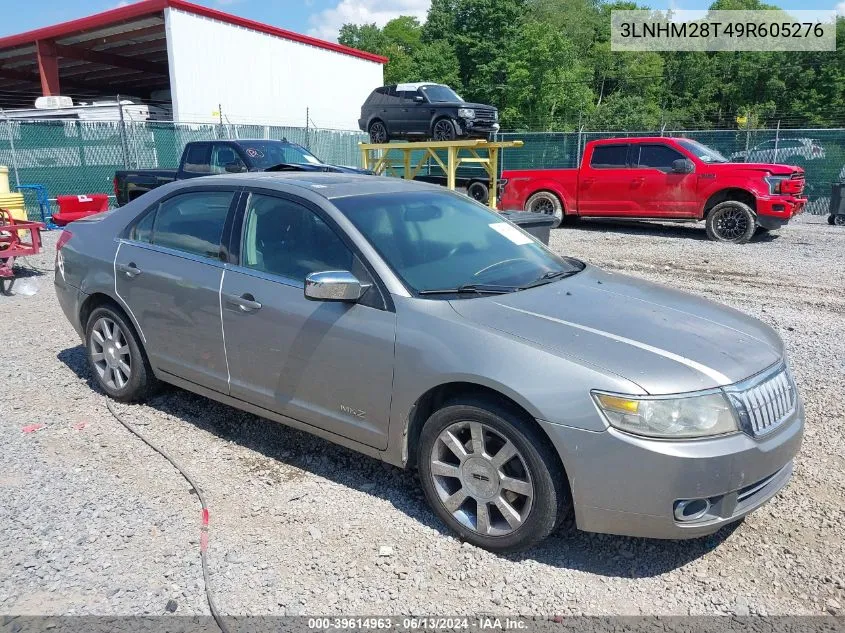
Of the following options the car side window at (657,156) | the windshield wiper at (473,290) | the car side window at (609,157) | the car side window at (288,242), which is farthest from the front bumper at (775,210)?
the car side window at (288,242)

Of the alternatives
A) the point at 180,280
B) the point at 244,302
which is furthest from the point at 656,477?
the point at 180,280

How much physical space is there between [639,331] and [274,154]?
32.4ft

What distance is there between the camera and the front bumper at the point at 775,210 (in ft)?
38.9

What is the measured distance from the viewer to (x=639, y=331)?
3.08 m

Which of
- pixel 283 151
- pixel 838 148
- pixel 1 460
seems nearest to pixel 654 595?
pixel 1 460

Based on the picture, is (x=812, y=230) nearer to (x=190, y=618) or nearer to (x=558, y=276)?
(x=558, y=276)

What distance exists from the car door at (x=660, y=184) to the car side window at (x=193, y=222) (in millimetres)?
10771

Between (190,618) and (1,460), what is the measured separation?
6.75 ft

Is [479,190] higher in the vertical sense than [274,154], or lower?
lower

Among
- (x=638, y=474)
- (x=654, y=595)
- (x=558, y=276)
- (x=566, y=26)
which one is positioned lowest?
(x=654, y=595)

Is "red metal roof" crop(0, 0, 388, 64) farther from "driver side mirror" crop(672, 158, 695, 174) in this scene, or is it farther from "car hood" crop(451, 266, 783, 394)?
"car hood" crop(451, 266, 783, 394)

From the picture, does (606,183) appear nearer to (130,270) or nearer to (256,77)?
(130,270)

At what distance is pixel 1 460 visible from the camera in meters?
4.00

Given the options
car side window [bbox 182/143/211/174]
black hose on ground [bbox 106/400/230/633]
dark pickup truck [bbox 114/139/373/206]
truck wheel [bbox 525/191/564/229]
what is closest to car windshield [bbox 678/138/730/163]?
truck wheel [bbox 525/191/564/229]
